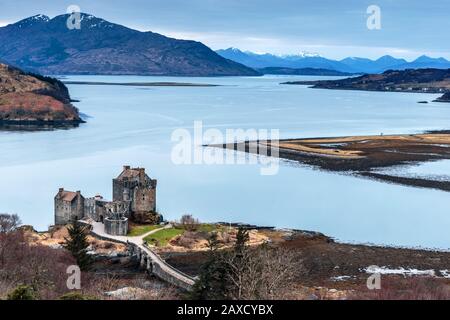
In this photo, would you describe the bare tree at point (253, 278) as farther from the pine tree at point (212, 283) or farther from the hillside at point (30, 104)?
the hillside at point (30, 104)

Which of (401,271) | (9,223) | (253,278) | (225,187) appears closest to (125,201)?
(9,223)

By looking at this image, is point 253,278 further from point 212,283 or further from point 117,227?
point 117,227

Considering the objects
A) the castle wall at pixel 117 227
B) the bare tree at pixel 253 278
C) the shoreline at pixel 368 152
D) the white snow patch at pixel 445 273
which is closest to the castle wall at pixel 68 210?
the castle wall at pixel 117 227

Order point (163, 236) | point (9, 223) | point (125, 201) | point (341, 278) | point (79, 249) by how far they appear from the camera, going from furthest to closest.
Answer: point (125, 201), point (163, 236), point (9, 223), point (79, 249), point (341, 278)

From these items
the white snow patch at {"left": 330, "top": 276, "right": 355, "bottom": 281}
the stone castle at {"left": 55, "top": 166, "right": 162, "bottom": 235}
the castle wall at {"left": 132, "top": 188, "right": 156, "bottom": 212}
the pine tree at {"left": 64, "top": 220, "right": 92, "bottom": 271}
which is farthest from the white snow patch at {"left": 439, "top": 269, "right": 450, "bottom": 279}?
the castle wall at {"left": 132, "top": 188, "right": 156, "bottom": 212}
